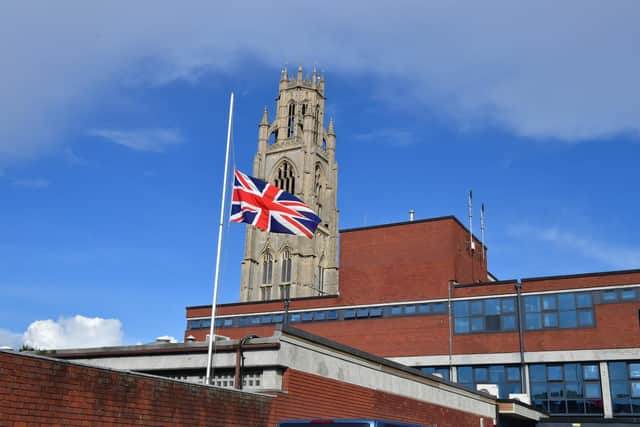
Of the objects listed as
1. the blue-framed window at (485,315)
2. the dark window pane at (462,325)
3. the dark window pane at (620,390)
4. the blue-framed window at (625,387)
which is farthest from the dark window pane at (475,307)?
the dark window pane at (620,390)

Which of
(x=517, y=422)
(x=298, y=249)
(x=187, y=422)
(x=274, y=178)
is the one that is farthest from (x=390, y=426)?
(x=274, y=178)

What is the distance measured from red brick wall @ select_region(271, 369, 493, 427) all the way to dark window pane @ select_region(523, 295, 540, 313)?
14.0 metres

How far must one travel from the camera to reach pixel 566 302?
37312 millimetres

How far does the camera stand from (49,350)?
810 inches

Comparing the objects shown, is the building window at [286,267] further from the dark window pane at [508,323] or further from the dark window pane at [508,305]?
the dark window pane at [508,323]

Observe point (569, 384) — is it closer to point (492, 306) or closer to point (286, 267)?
point (492, 306)

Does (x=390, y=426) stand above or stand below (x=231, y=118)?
below

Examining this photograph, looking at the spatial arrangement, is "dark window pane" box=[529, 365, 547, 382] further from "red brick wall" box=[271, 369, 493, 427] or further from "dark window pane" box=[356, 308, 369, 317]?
"red brick wall" box=[271, 369, 493, 427]

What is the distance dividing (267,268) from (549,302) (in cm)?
6153

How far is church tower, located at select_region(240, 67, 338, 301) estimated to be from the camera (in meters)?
94.1

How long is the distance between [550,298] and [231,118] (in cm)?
2383

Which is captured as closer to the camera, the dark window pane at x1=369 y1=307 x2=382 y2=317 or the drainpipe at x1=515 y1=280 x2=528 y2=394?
the drainpipe at x1=515 y1=280 x2=528 y2=394

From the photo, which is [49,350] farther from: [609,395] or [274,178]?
[274,178]

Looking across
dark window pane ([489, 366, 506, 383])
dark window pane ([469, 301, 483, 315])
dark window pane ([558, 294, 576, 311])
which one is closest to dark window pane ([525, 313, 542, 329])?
dark window pane ([558, 294, 576, 311])
